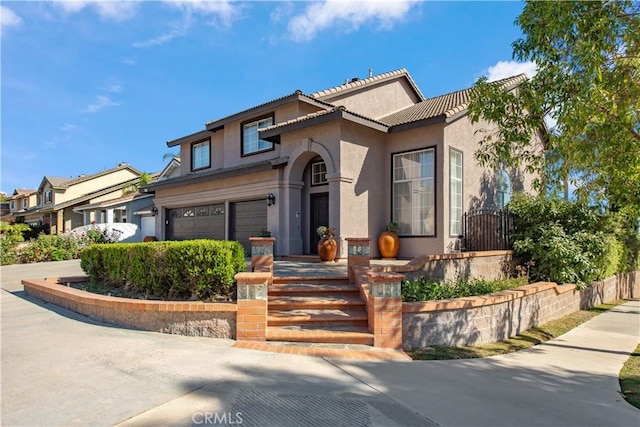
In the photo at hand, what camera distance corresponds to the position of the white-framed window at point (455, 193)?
39.5 feet

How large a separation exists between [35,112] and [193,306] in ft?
38.6

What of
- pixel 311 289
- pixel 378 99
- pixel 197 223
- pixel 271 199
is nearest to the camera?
pixel 311 289

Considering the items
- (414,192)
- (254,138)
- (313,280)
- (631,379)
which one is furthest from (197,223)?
(631,379)

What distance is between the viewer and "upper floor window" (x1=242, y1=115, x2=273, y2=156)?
1557 centimetres

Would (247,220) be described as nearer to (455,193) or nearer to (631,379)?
(455,193)

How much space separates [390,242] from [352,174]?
2619 mm

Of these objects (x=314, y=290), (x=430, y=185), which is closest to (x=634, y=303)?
(x=430, y=185)

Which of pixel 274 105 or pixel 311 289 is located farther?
pixel 274 105

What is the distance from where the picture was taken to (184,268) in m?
6.53

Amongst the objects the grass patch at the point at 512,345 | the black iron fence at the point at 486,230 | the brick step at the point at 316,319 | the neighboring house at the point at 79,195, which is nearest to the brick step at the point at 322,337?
the brick step at the point at 316,319

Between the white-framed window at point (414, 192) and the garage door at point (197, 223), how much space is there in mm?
7885

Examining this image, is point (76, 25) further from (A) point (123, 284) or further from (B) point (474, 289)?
(B) point (474, 289)

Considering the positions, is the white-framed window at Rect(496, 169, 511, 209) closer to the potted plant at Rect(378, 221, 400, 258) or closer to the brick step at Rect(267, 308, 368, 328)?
the potted plant at Rect(378, 221, 400, 258)

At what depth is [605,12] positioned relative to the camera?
18.6 ft
